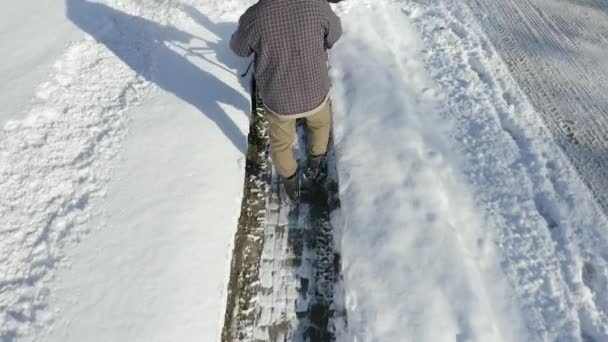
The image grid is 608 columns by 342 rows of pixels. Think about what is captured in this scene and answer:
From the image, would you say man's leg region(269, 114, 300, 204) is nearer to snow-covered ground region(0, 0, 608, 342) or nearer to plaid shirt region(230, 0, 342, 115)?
plaid shirt region(230, 0, 342, 115)

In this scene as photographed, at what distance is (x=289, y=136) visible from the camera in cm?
262

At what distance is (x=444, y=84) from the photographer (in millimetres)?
3318

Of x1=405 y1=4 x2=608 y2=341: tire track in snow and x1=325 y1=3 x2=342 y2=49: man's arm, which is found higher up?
x1=325 y1=3 x2=342 y2=49: man's arm

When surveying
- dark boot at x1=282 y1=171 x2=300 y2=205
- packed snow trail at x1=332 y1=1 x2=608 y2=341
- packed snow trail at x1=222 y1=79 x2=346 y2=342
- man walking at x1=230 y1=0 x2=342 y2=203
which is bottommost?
packed snow trail at x1=222 y1=79 x2=346 y2=342

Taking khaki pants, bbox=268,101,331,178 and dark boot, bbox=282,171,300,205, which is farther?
dark boot, bbox=282,171,300,205

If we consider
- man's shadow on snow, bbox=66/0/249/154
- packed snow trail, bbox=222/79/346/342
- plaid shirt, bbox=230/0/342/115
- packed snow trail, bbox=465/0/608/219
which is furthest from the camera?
man's shadow on snow, bbox=66/0/249/154

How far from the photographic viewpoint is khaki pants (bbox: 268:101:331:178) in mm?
2557

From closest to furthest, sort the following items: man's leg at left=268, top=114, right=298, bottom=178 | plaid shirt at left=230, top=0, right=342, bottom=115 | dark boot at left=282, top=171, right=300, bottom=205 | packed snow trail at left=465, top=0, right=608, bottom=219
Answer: plaid shirt at left=230, top=0, right=342, bottom=115 < man's leg at left=268, top=114, right=298, bottom=178 < dark boot at left=282, top=171, right=300, bottom=205 < packed snow trail at left=465, top=0, right=608, bottom=219

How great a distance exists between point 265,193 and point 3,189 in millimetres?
1497

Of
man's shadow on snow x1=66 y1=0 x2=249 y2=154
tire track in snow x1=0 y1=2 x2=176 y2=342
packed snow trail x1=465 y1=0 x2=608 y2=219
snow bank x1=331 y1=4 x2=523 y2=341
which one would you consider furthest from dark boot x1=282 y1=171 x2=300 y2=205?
packed snow trail x1=465 y1=0 x2=608 y2=219

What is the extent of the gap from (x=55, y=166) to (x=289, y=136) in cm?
141

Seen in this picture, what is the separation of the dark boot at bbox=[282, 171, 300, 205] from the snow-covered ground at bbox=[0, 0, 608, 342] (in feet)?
0.95

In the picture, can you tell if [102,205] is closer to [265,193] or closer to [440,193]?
[265,193]

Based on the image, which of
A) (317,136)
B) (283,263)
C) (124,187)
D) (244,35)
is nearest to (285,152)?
(317,136)
